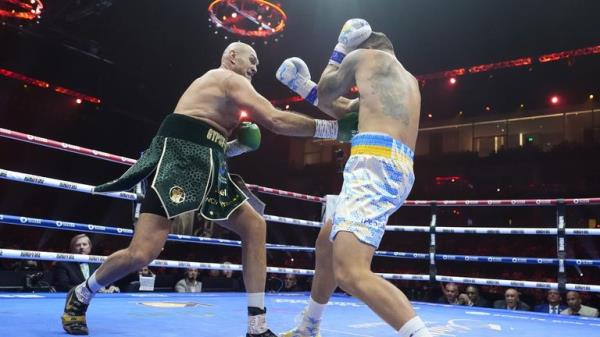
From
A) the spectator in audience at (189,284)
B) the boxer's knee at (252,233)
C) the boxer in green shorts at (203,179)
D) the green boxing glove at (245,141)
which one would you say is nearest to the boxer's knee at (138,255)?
the boxer in green shorts at (203,179)

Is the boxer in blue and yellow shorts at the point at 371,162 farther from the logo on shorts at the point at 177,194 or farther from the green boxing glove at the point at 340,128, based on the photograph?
the logo on shorts at the point at 177,194

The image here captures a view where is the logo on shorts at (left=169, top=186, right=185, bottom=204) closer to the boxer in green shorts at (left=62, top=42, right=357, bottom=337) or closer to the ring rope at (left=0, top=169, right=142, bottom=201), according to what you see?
the boxer in green shorts at (left=62, top=42, right=357, bottom=337)

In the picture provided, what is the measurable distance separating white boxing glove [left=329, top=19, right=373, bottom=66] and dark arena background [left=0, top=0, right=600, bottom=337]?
2423mm

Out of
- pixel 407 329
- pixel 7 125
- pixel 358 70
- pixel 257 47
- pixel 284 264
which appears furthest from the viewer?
pixel 284 264

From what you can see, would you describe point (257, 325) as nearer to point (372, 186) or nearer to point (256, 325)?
point (256, 325)

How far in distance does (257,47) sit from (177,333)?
8672mm

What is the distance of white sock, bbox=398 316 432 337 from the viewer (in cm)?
136

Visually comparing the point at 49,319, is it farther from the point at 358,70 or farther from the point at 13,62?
the point at 13,62

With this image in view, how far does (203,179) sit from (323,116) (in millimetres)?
12475

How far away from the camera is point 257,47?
10.2 metres

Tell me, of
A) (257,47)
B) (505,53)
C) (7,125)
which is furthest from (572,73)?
(7,125)

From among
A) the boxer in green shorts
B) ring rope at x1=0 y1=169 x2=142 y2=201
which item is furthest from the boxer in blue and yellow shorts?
ring rope at x1=0 y1=169 x2=142 y2=201

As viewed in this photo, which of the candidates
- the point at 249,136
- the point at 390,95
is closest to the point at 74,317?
the point at 249,136

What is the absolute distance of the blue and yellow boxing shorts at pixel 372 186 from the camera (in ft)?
5.10
